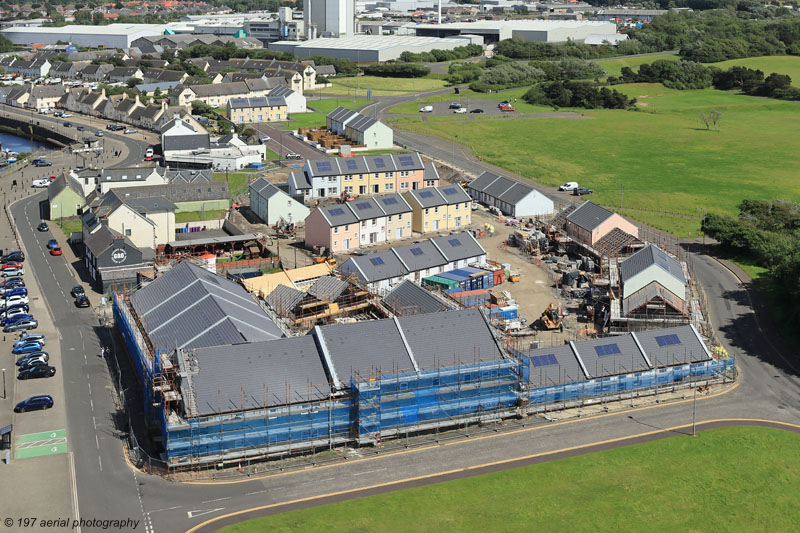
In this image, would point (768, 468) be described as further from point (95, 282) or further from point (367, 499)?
point (95, 282)

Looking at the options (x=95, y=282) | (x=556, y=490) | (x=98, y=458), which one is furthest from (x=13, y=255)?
(x=556, y=490)

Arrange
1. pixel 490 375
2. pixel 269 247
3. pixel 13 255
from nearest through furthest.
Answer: pixel 490 375
pixel 13 255
pixel 269 247

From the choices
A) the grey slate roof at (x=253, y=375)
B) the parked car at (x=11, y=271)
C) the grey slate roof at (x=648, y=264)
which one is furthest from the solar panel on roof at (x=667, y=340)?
the parked car at (x=11, y=271)

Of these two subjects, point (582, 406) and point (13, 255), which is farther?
point (13, 255)

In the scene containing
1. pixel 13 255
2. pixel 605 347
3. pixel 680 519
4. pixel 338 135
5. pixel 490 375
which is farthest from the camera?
pixel 338 135

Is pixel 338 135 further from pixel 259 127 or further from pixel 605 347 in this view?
pixel 605 347

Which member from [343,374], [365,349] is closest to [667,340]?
[365,349]
